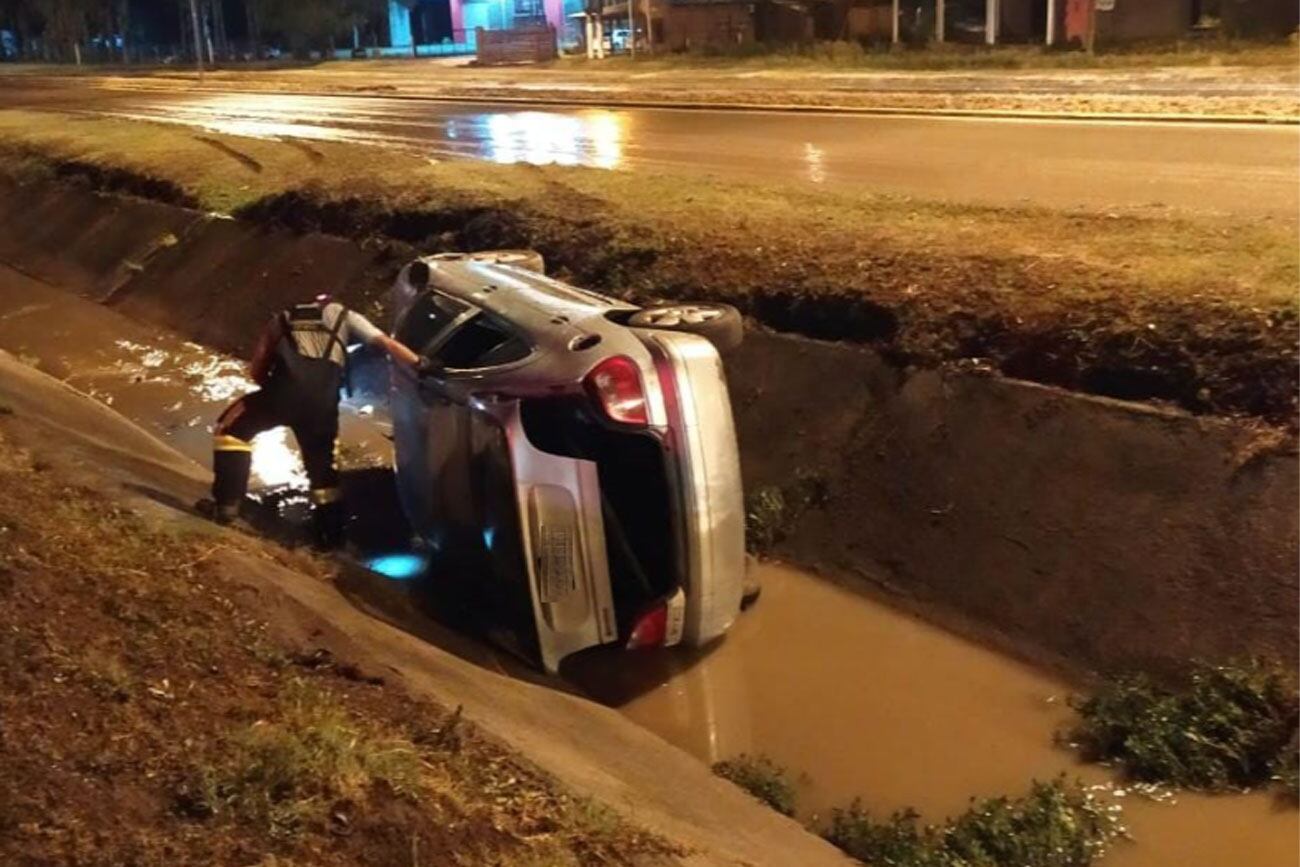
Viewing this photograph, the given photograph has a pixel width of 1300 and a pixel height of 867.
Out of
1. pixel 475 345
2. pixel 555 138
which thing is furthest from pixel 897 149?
pixel 475 345

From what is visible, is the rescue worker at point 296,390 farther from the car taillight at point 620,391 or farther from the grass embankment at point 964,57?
the grass embankment at point 964,57

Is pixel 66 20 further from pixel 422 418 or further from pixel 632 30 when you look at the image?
pixel 422 418

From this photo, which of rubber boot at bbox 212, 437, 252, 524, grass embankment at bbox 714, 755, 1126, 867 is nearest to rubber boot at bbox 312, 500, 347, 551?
rubber boot at bbox 212, 437, 252, 524

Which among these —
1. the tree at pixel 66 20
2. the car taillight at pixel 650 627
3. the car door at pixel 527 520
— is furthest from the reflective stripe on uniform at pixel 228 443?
the tree at pixel 66 20

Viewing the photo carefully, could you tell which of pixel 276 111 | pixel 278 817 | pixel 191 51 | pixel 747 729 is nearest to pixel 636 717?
pixel 747 729

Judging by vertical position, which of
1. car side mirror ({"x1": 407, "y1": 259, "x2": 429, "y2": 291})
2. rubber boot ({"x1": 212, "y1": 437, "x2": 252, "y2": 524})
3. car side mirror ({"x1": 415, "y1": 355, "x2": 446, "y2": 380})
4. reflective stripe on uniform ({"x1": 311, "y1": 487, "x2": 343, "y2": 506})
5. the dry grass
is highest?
car side mirror ({"x1": 407, "y1": 259, "x2": 429, "y2": 291})

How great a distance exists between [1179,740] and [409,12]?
196ft

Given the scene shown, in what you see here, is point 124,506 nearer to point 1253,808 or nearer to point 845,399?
point 845,399

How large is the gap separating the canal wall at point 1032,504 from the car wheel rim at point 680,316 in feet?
5.53

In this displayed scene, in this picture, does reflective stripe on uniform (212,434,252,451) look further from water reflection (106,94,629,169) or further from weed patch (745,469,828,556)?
water reflection (106,94,629,169)

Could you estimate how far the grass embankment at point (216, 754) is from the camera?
3514 mm

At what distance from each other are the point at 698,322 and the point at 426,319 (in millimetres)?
1757

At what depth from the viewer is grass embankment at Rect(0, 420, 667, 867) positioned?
3.51 metres

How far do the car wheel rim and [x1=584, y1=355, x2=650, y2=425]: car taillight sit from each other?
0.62 meters
